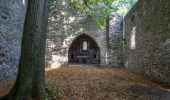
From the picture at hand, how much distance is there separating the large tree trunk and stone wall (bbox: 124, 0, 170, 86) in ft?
16.6

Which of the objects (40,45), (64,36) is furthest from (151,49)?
→ (64,36)

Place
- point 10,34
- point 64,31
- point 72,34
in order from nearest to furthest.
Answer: point 10,34
point 64,31
point 72,34

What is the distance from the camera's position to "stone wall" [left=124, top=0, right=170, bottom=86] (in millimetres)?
9016

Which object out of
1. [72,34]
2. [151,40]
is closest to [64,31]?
[72,34]

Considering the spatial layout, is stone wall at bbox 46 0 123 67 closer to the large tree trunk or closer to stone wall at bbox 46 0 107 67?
stone wall at bbox 46 0 107 67

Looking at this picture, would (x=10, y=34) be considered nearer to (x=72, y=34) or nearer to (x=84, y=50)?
(x=72, y=34)

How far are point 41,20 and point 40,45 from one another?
0.62 meters

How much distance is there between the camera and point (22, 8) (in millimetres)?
11516

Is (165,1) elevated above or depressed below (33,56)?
above

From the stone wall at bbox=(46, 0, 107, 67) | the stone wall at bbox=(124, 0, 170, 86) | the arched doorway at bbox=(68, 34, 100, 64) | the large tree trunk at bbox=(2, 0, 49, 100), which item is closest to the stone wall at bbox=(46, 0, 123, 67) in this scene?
the stone wall at bbox=(46, 0, 107, 67)

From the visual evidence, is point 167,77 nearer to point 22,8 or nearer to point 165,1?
point 165,1

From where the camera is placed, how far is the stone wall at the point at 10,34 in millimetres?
9305

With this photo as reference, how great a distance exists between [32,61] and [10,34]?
496 cm

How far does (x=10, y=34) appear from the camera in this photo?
33.1ft
